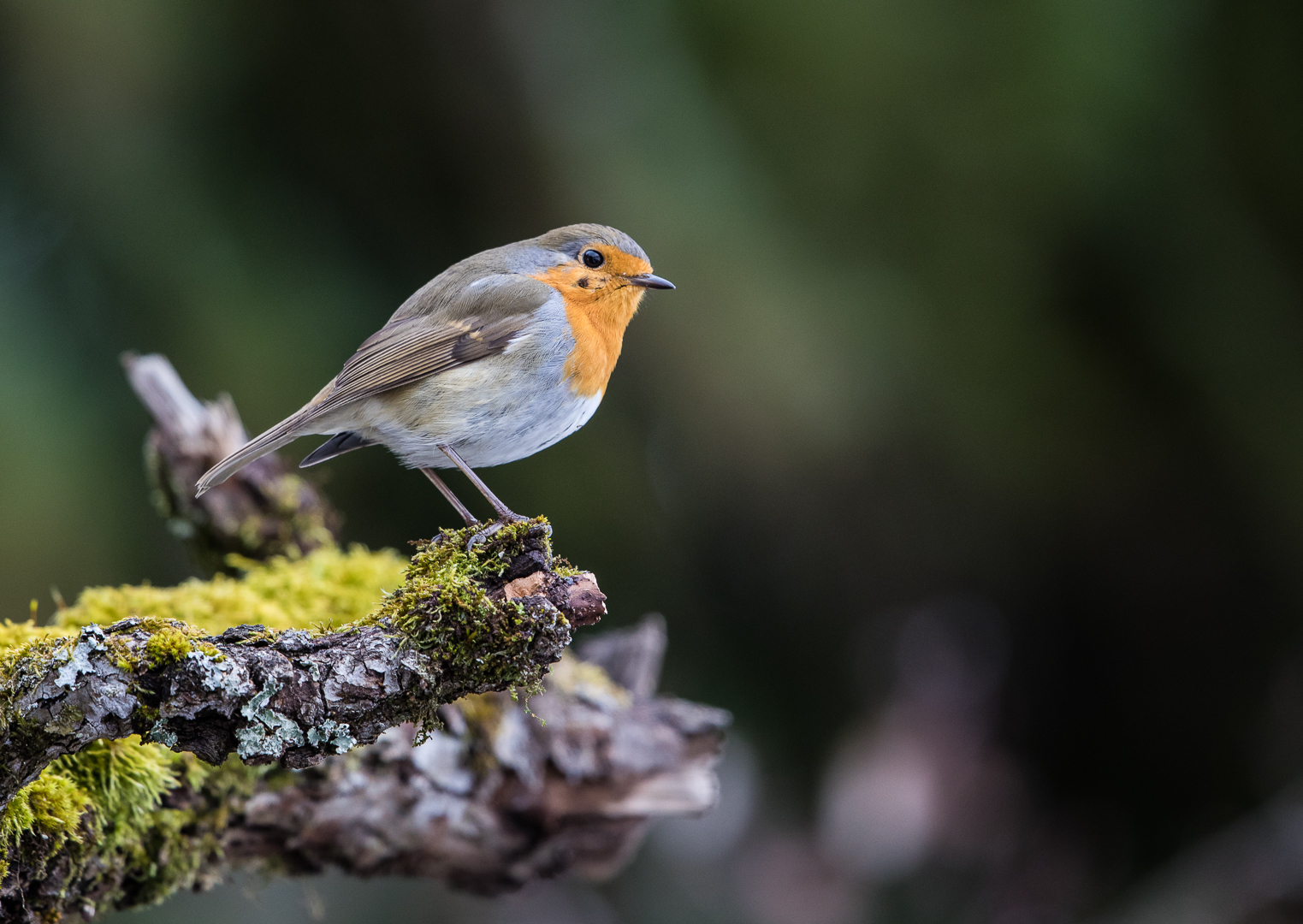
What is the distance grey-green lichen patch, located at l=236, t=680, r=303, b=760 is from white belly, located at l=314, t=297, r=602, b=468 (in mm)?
1133

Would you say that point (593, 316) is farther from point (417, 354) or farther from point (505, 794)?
point (505, 794)

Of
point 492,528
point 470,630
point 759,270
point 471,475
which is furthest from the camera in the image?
point 759,270

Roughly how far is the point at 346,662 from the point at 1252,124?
479cm

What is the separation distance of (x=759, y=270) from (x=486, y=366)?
229cm

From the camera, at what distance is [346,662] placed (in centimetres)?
190

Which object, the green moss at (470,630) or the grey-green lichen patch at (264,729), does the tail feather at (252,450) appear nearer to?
the green moss at (470,630)

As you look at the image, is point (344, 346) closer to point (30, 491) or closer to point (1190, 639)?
point (30, 491)

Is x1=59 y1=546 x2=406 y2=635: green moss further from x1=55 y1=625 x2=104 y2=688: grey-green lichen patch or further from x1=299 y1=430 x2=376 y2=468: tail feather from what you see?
x1=55 y1=625 x2=104 y2=688: grey-green lichen patch

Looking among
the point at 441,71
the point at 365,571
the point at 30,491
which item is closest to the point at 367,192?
the point at 441,71

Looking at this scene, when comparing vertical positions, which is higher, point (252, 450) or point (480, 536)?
point (252, 450)

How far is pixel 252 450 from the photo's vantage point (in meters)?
2.87

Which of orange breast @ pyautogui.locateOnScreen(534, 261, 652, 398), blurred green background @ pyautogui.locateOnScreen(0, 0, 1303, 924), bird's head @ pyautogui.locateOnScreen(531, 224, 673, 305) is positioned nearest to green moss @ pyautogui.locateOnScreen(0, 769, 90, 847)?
orange breast @ pyautogui.locateOnScreen(534, 261, 652, 398)

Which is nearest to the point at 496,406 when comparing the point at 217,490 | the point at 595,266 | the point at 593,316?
the point at 593,316

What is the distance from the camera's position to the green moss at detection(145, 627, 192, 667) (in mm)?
1738
